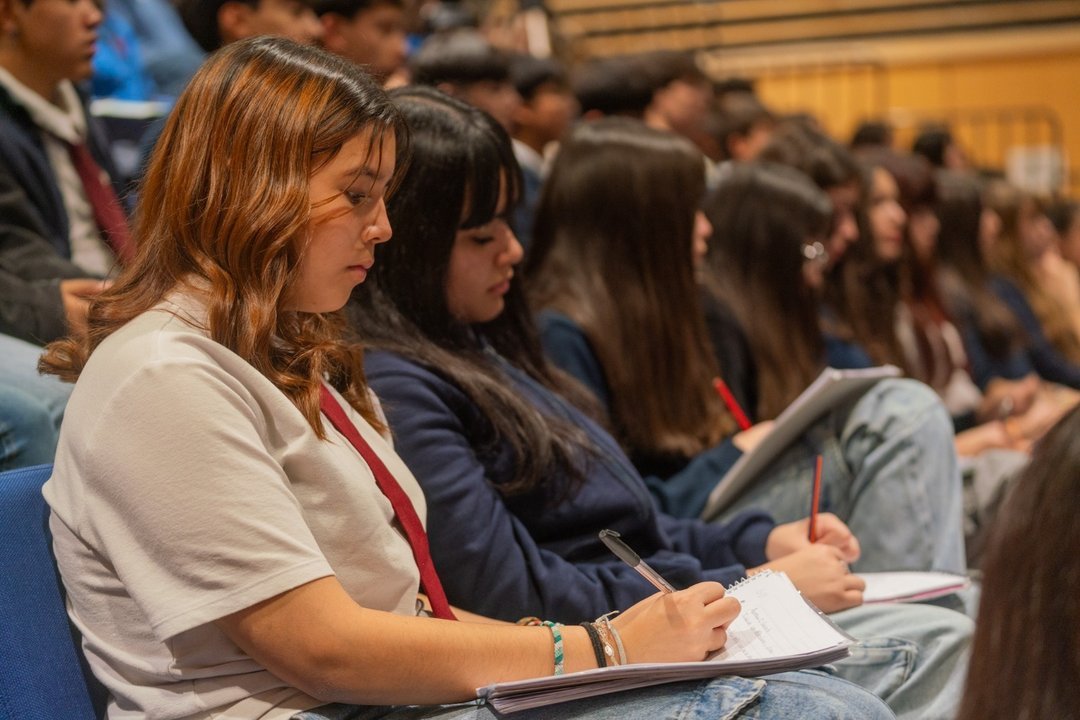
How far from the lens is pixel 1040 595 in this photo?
809 mm

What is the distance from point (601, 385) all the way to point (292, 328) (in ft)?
3.32

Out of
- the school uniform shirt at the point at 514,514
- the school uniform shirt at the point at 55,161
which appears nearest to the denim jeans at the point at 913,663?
the school uniform shirt at the point at 514,514

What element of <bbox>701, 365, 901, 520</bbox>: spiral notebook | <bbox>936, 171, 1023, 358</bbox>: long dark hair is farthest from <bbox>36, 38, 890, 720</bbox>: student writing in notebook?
<bbox>936, 171, 1023, 358</bbox>: long dark hair

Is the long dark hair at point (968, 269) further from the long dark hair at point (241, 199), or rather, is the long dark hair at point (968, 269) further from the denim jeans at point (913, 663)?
the long dark hair at point (241, 199)

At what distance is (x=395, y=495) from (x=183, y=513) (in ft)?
0.95

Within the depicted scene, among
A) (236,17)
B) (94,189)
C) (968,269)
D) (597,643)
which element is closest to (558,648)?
(597,643)

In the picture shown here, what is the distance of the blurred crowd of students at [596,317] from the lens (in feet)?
5.49

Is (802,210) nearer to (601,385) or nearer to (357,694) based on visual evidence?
(601,385)

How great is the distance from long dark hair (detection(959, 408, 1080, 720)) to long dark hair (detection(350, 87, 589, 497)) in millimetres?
903

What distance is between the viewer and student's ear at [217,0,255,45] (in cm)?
271

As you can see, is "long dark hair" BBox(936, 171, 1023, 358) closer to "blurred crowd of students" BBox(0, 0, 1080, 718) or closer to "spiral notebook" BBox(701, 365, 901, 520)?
"blurred crowd of students" BBox(0, 0, 1080, 718)

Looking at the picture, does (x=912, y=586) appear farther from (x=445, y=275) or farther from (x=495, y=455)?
(x=445, y=275)

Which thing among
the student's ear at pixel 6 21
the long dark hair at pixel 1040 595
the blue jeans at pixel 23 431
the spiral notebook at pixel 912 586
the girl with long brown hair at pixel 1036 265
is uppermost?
the student's ear at pixel 6 21

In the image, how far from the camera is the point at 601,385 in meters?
2.29
